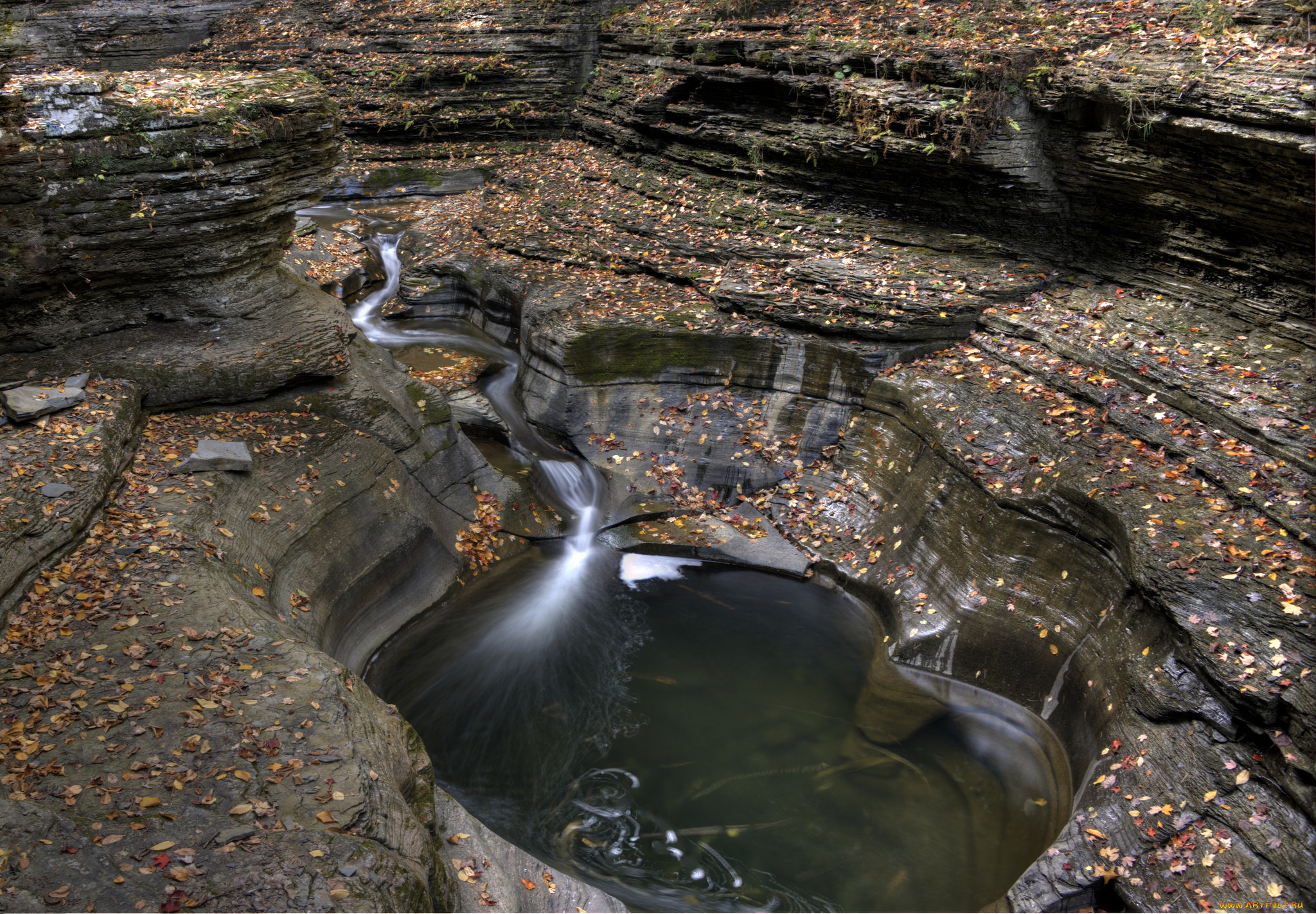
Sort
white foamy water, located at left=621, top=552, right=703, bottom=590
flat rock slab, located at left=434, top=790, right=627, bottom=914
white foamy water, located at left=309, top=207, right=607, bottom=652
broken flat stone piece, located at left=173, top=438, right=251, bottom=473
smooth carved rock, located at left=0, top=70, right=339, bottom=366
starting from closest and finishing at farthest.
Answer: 1. flat rock slab, located at left=434, top=790, right=627, bottom=914
2. broken flat stone piece, located at left=173, top=438, right=251, bottom=473
3. smooth carved rock, located at left=0, top=70, right=339, bottom=366
4. white foamy water, located at left=309, top=207, right=607, bottom=652
5. white foamy water, located at left=621, top=552, right=703, bottom=590

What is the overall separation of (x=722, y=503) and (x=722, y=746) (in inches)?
164

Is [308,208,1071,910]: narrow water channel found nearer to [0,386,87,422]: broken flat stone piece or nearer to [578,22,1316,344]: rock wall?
[0,386,87,422]: broken flat stone piece

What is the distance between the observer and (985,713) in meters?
8.54

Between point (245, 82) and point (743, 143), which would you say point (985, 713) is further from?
point (245, 82)

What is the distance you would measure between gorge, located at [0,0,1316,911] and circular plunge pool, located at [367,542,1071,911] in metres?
0.05

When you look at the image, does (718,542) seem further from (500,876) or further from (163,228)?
(163,228)

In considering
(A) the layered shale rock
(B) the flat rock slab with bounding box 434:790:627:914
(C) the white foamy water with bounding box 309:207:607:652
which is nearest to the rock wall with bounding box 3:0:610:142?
(C) the white foamy water with bounding box 309:207:607:652

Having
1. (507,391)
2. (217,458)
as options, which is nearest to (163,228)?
(217,458)

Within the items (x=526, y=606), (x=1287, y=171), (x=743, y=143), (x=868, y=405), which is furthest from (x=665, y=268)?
(x=1287, y=171)

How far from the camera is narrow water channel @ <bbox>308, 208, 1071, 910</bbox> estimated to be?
7.13 m

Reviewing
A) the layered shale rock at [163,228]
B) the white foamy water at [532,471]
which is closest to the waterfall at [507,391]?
the white foamy water at [532,471]

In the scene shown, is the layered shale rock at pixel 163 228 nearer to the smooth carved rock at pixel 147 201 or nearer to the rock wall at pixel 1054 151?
the smooth carved rock at pixel 147 201

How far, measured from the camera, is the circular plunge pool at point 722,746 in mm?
7121

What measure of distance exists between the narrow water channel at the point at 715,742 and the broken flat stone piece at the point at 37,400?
4.40 metres
